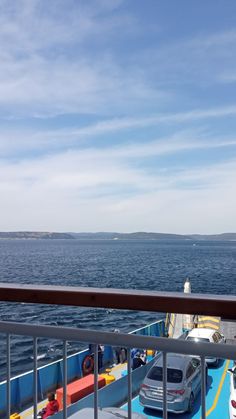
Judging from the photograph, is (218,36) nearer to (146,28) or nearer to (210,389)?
(146,28)

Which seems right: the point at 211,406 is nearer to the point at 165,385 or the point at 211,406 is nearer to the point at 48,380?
the point at 165,385

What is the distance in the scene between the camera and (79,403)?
1302mm

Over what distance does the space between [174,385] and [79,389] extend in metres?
0.28

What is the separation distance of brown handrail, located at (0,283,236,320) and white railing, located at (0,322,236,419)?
14cm

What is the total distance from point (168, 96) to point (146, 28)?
964 centimetres

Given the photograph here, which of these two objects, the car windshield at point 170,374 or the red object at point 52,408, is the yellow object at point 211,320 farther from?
the red object at point 52,408

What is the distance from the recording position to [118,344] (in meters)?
1.16

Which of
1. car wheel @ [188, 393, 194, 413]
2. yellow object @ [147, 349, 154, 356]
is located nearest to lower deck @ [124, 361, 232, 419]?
car wheel @ [188, 393, 194, 413]

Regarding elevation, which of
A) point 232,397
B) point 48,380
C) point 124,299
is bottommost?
point 232,397

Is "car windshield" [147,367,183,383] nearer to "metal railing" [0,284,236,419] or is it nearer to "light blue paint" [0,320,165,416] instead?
"metal railing" [0,284,236,419]

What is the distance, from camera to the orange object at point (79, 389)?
1261 mm

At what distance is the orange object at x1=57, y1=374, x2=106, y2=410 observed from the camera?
1261 mm

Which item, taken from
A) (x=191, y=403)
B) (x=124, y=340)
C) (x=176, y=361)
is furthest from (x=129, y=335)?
(x=191, y=403)

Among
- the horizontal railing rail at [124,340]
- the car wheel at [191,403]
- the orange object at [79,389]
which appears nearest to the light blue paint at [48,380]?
the orange object at [79,389]
